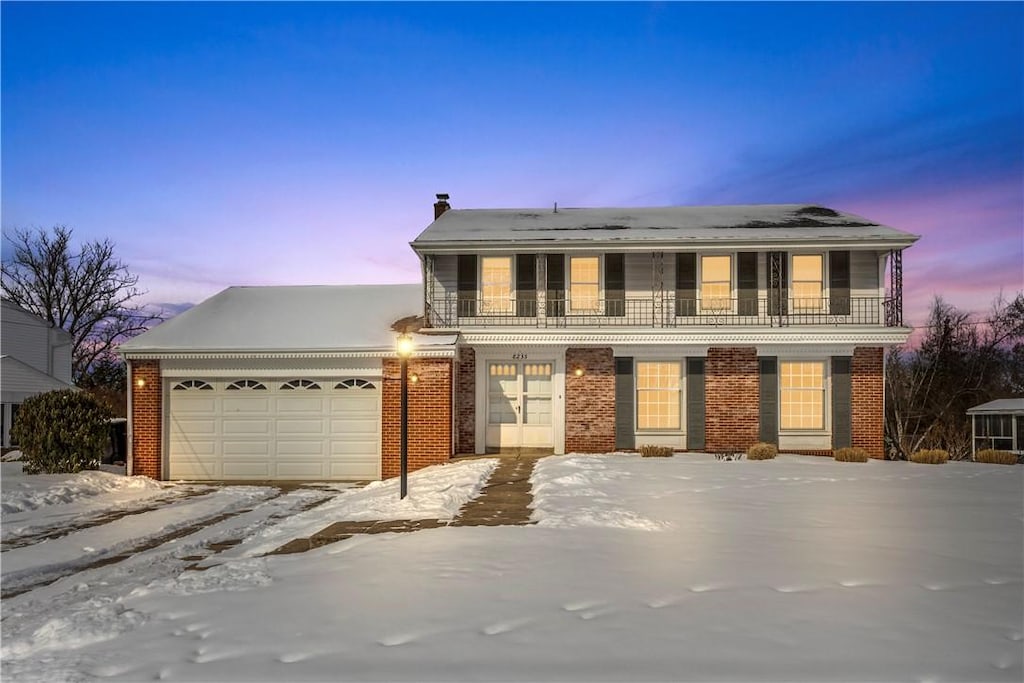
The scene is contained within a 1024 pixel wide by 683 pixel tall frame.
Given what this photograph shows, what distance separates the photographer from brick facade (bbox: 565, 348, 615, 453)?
54.5 ft

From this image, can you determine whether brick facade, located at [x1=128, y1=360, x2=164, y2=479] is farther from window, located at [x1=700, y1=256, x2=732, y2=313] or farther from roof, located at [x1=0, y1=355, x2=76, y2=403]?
roof, located at [x1=0, y1=355, x2=76, y2=403]

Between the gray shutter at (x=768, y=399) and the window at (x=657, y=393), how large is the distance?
195cm

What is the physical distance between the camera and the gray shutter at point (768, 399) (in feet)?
53.8

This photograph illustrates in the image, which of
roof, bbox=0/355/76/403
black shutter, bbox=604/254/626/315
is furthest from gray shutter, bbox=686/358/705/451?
roof, bbox=0/355/76/403

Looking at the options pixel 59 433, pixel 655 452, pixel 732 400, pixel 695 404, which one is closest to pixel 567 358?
pixel 655 452

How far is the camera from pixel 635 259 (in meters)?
17.1

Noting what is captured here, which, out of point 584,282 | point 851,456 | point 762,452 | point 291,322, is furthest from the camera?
point 291,322

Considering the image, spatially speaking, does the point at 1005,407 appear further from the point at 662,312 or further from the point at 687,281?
the point at 662,312

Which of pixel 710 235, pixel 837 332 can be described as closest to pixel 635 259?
pixel 710 235

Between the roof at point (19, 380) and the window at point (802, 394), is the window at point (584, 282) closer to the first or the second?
the window at point (802, 394)

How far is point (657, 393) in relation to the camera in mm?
16766

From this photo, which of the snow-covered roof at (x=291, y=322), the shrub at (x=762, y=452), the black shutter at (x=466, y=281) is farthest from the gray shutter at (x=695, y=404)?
the snow-covered roof at (x=291, y=322)

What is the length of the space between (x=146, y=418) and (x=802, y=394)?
15.4 m

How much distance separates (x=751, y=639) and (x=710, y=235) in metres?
13.1
